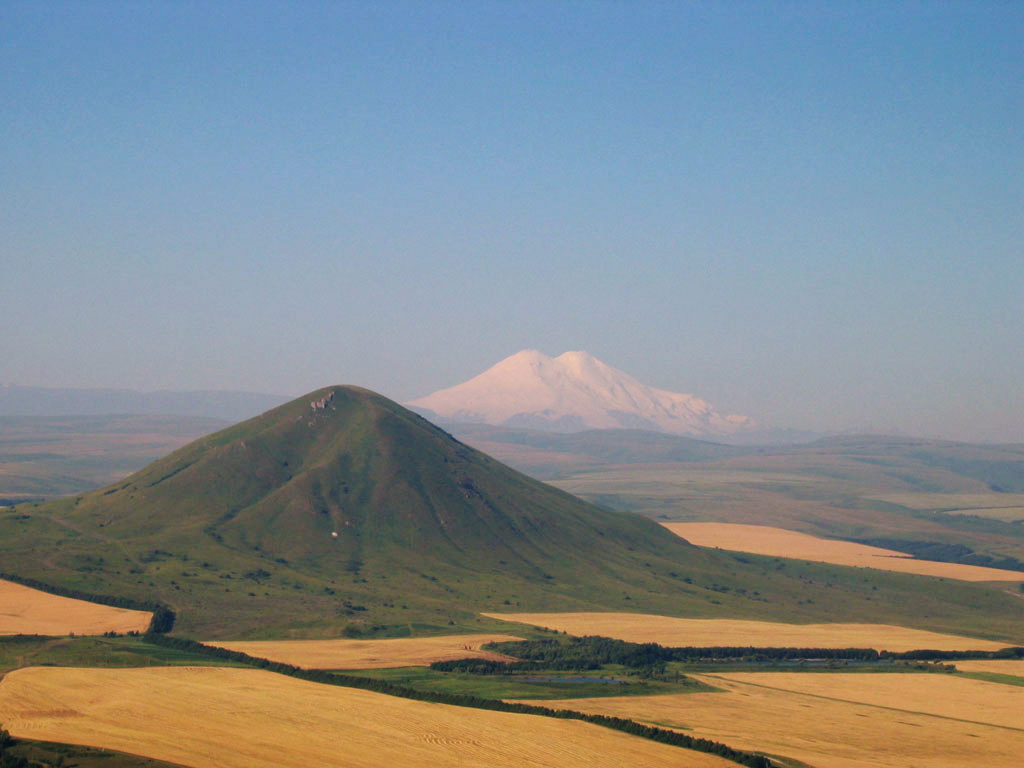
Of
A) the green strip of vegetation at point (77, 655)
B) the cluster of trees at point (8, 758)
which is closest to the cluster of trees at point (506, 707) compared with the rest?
the green strip of vegetation at point (77, 655)

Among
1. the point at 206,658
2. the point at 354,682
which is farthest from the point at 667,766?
the point at 206,658

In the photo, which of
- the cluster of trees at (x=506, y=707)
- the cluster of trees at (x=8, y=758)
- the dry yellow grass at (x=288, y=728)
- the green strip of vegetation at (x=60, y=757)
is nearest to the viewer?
the green strip of vegetation at (x=60, y=757)

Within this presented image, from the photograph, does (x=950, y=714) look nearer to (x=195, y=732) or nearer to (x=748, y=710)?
(x=748, y=710)

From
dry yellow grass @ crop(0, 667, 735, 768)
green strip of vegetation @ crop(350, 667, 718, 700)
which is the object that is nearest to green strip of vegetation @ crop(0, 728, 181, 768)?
dry yellow grass @ crop(0, 667, 735, 768)

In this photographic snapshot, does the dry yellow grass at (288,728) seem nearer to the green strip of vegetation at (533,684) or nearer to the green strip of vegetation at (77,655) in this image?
the green strip of vegetation at (77,655)

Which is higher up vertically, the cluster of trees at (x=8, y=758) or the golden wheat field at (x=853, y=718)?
the golden wheat field at (x=853, y=718)

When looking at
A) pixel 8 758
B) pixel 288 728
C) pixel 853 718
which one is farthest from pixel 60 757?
pixel 853 718

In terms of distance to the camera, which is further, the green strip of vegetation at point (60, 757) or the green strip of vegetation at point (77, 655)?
the green strip of vegetation at point (77, 655)
